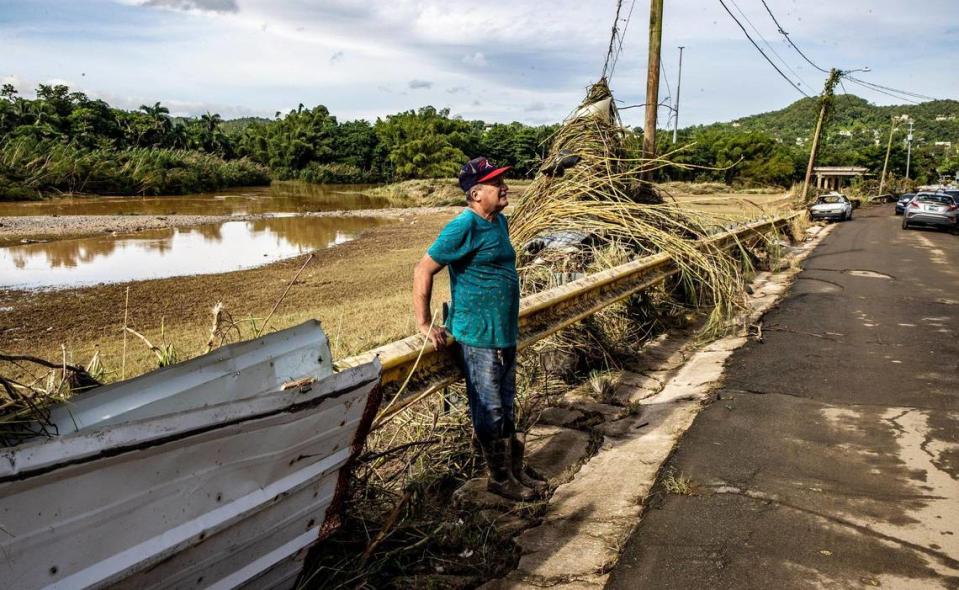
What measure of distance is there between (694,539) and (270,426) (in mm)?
2046

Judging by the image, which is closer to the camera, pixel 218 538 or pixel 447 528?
pixel 218 538

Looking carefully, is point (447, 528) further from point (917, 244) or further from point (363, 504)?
point (917, 244)

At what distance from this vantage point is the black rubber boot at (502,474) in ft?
11.8

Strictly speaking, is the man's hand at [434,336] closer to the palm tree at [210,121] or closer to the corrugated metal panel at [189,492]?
the corrugated metal panel at [189,492]

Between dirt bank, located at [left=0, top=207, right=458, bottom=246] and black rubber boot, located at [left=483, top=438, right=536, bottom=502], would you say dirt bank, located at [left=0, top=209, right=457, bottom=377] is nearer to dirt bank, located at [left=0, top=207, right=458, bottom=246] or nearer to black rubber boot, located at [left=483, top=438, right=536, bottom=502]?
black rubber boot, located at [left=483, top=438, right=536, bottom=502]

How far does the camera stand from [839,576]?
9.14ft

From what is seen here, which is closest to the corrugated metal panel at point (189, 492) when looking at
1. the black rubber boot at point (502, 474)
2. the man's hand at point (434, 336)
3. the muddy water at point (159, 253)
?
the man's hand at point (434, 336)

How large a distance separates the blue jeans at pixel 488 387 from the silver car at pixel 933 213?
90.0ft

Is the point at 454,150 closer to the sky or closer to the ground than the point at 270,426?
closer to the sky

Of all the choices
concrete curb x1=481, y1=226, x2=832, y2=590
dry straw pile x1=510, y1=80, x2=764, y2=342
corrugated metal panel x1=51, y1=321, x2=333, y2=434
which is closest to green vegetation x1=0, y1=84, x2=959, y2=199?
dry straw pile x1=510, y1=80, x2=764, y2=342

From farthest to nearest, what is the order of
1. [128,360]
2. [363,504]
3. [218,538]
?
[128,360] < [363,504] < [218,538]

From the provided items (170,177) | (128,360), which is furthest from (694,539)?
(170,177)

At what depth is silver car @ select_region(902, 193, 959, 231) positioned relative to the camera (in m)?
25.0

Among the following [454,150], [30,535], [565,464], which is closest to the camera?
[30,535]
